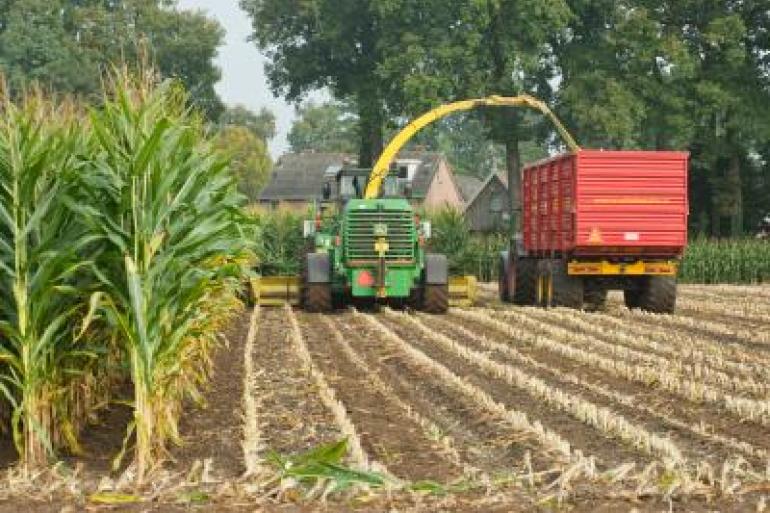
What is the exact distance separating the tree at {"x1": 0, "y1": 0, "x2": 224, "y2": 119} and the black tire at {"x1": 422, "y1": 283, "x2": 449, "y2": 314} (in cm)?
4015

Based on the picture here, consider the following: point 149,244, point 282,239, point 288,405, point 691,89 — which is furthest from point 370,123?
point 149,244

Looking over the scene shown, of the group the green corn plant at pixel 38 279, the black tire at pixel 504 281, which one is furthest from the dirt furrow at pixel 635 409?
the black tire at pixel 504 281

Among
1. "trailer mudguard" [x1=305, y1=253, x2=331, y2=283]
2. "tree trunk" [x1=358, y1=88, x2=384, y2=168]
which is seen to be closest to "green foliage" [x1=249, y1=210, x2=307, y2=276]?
"tree trunk" [x1=358, y1=88, x2=384, y2=168]

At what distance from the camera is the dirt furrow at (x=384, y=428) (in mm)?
7023

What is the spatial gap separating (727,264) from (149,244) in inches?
1215

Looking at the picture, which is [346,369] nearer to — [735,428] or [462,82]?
[735,428]

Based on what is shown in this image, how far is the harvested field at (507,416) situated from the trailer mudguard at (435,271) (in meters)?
3.38

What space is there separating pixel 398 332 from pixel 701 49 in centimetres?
3021

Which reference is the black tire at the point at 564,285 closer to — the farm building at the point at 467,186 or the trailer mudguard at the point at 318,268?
the trailer mudguard at the point at 318,268

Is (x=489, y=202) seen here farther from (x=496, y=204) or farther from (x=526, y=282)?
(x=526, y=282)

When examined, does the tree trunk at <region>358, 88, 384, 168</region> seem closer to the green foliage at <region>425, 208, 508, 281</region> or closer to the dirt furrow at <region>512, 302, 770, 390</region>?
the green foliage at <region>425, 208, 508, 281</region>

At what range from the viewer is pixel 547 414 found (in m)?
8.98

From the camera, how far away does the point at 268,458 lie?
7016 millimetres

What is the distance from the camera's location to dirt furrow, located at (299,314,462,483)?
23.0 ft
